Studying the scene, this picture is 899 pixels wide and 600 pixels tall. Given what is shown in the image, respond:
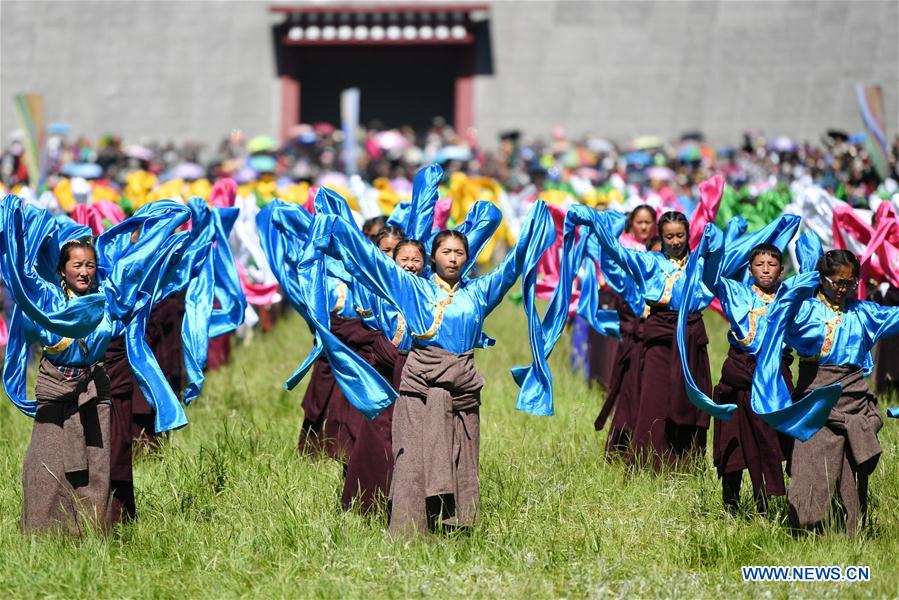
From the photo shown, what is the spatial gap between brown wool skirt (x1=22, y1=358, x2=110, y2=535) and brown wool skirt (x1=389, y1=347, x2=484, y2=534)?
1.38 meters

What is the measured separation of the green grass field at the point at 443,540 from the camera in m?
5.83

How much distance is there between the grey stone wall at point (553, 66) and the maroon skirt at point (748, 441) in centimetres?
1998

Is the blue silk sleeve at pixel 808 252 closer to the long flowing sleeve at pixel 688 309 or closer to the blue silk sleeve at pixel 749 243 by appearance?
the blue silk sleeve at pixel 749 243

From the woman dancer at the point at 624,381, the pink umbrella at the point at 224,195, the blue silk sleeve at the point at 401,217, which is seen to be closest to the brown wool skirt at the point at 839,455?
the woman dancer at the point at 624,381

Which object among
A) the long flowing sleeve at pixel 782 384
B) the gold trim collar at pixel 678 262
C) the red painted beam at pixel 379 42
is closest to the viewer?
the long flowing sleeve at pixel 782 384

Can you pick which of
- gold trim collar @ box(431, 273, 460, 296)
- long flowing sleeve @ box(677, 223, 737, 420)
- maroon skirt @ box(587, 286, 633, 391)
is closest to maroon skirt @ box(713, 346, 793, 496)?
long flowing sleeve @ box(677, 223, 737, 420)

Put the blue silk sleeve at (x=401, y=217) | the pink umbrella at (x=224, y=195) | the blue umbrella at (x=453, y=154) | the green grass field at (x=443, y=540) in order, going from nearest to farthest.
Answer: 1. the green grass field at (x=443, y=540)
2. the blue silk sleeve at (x=401, y=217)
3. the pink umbrella at (x=224, y=195)
4. the blue umbrella at (x=453, y=154)

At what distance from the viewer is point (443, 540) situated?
6.25 meters

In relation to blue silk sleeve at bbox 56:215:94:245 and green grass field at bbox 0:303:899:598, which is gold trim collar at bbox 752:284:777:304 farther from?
blue silk sleeve at bbox 56:215:94:245

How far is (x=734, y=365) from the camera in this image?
22.7 ft

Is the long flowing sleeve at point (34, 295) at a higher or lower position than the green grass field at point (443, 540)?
higher

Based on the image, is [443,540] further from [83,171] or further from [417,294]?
[83,171]

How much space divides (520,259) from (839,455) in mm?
1728

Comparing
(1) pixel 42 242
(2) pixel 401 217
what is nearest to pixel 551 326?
(2) pixel 401 217
